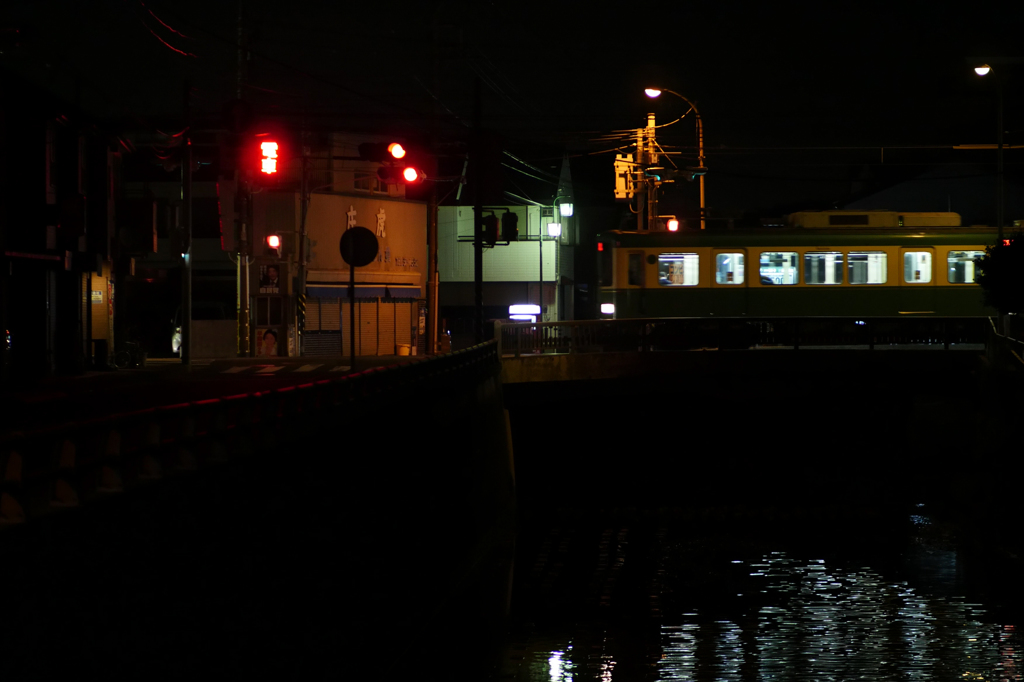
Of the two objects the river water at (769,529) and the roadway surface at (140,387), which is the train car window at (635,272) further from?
the roadway surface at (140,387)

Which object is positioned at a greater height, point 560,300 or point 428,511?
point 560,300

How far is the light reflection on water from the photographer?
1157 cm

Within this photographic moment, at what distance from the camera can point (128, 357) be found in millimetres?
25234

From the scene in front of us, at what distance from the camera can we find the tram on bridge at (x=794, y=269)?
86.9 ft

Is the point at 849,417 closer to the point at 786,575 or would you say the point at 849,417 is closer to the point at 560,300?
the point at 786,575

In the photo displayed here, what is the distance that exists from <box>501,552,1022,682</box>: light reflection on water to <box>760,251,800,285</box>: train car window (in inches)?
468

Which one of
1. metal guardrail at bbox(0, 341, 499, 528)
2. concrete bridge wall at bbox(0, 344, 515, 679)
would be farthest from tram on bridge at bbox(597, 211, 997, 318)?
metal guardrail at bbox(0, 341, 499, 528)

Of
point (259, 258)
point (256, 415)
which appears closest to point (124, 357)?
point (259, 258)

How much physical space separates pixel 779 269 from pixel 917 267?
340cm

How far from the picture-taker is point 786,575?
54.9 feet

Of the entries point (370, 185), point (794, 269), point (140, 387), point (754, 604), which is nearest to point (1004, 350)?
point (794, 269)

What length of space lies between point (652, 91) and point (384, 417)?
19.5 metres

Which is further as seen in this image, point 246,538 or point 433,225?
point 433,225

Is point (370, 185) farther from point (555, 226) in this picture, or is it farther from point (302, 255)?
point (555, 226)
